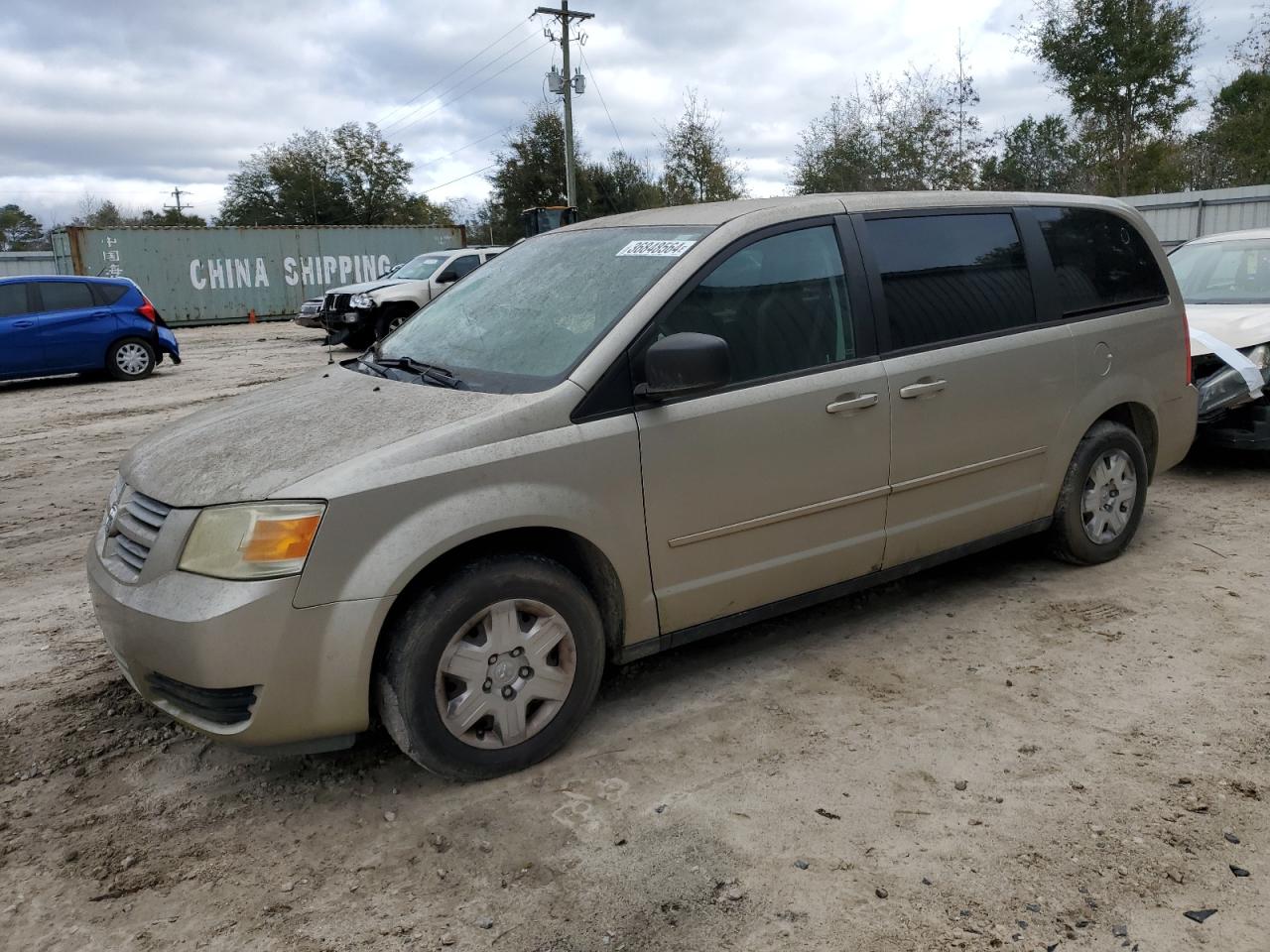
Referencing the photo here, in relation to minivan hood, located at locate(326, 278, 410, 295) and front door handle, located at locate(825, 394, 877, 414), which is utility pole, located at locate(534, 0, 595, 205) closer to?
minivan hood, located at locate(326, 278, 410, 295)

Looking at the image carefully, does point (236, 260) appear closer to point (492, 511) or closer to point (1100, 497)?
point (1100, 497)

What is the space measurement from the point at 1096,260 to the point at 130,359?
13722 mm

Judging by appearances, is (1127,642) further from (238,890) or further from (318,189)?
(318,189)

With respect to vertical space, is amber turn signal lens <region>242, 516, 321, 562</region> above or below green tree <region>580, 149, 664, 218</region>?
below

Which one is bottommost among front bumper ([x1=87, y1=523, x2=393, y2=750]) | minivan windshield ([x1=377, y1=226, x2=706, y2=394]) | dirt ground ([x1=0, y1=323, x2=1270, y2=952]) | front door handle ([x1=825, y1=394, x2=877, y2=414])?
dirt ground ([x1=0, y1=323, x2=1270, y2=952])

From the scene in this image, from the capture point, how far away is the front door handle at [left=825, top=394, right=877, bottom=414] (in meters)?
3.73

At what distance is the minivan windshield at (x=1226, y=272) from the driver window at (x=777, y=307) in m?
4.85

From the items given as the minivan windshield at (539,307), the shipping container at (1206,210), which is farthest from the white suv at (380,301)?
the shipping container at (1206,210)

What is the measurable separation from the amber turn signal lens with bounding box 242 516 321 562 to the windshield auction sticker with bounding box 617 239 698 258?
1587mm

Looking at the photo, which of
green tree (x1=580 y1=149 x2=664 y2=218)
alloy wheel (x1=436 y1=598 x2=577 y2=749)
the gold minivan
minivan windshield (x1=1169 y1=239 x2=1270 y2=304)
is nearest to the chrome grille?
the gold minivan

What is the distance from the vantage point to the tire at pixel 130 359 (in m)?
14.4

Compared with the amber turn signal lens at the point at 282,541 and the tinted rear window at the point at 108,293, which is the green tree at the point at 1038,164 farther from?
the amber turn signal lens at the point at 282,541

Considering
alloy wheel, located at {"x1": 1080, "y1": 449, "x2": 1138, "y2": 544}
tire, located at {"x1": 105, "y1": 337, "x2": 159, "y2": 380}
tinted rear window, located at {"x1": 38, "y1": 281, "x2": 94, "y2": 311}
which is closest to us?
alloy wheel, located at {"x1": 1080, "y1": 449, "x2": 1138, "y2": 544}

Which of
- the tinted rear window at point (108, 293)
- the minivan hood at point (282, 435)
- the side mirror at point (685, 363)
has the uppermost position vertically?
the tinted rear window at point (108, 293)
